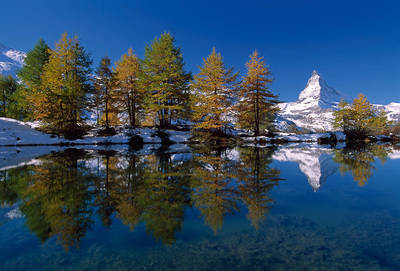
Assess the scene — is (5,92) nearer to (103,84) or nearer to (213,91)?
(103,84)

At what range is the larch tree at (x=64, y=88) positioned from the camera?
20.8 m

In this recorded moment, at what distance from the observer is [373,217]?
338cm

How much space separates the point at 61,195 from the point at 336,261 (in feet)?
16.1

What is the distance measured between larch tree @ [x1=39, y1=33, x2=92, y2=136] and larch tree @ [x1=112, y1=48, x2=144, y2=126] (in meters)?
3.73

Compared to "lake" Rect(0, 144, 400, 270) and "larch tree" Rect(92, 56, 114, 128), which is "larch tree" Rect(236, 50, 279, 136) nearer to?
"larch tree" Rect(92, 56, 114, 128)

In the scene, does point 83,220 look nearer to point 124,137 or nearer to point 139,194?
point 139,194

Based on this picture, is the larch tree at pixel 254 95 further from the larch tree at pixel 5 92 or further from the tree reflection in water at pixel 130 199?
the larch tree at pixel 5 92

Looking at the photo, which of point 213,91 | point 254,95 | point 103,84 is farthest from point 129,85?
point 254,95

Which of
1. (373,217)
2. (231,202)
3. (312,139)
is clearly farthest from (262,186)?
(312,139)

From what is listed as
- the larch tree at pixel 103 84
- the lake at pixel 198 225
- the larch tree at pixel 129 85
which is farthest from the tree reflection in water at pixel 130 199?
the larch tree at pixel 129 85

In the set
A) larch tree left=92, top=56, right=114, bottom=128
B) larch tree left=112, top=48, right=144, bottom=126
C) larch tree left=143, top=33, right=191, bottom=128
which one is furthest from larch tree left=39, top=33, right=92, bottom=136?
larch tree left=143, top=33, right=191, bottom=128

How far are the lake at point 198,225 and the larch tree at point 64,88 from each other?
60.8 feet

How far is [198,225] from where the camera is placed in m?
3.06

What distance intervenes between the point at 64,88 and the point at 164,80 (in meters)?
10.8
